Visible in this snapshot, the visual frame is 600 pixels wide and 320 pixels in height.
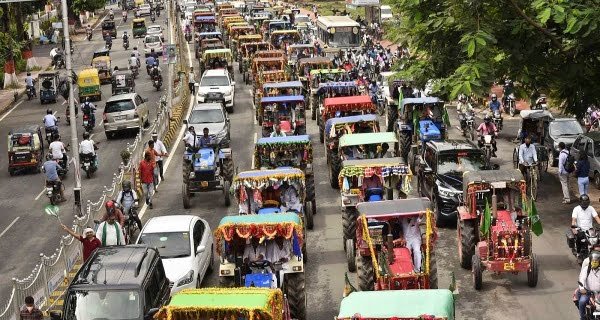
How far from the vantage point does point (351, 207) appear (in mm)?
24203

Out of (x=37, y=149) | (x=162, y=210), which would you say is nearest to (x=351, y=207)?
(x=162, y=210)

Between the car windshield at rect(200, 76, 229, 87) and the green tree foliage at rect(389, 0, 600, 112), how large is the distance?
72.6 feet

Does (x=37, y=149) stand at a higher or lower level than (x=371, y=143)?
lower

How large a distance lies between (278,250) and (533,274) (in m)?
5.22

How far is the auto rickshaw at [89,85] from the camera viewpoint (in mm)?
55906

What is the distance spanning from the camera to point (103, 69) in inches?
2537

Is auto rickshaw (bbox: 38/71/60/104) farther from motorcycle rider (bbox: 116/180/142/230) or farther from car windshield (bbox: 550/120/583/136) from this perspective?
motorcycle rider (bbox: 116/180/142/230)

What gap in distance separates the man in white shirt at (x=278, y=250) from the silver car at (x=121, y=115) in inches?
959

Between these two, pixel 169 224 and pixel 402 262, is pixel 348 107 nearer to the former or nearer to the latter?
pixel 169 224

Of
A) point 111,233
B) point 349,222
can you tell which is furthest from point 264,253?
point 349,222

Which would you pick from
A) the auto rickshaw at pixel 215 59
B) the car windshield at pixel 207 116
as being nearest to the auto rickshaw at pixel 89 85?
the auto rickshaw at pixel 215 59

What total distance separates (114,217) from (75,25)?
85070mm

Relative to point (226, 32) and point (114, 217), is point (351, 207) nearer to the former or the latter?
point (114, 217)

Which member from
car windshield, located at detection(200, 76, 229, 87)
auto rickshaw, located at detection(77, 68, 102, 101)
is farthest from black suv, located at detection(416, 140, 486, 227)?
auto rickshaw, located at detection(77, 68, 102, 101)
